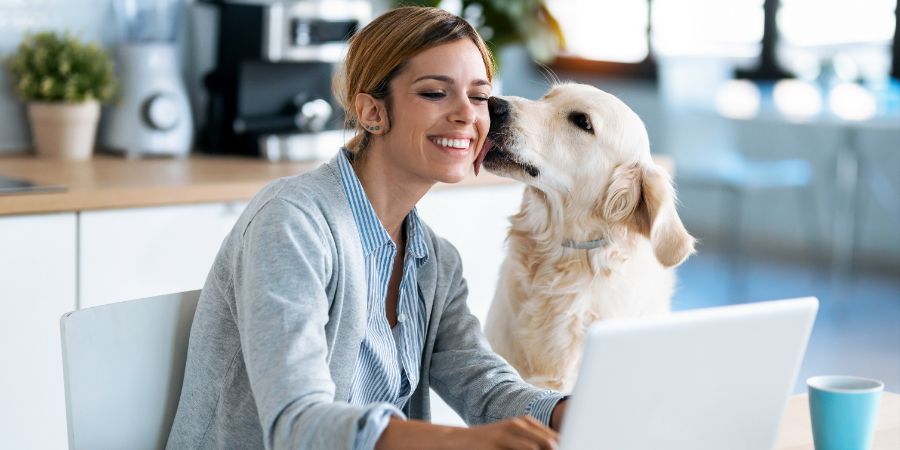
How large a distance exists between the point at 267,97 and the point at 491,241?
75 cm

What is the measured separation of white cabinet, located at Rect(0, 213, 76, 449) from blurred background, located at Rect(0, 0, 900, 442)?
321 millimetres

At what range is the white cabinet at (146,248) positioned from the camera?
235 centimetres

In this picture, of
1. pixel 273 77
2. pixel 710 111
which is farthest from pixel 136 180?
pixel 710 111

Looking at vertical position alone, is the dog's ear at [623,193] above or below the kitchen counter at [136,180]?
above

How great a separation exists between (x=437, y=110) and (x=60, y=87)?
70.5 inches

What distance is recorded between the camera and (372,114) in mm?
1398

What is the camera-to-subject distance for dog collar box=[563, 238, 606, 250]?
5.90 ft

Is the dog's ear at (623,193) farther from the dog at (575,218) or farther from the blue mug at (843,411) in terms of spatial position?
the blue mug at (843,411)

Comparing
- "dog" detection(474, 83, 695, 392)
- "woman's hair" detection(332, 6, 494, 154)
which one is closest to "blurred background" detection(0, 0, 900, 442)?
"dog" detection(474, 83, 695, 392)

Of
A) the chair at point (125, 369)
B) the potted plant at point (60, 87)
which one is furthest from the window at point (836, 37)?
the chair at point (125, 369)

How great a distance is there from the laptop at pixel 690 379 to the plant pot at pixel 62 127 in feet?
7.34

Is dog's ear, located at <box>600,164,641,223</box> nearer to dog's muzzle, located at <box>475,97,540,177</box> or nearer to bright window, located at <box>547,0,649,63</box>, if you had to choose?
dog's muzzle, located at <box>475,97,540,177</box>

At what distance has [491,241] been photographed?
119 inches

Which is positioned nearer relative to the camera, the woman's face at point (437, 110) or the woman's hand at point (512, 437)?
the woman's hand at point (512, 437)
